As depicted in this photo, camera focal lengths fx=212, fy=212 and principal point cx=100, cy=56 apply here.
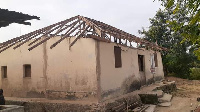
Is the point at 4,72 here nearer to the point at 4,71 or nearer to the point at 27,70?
the point at 4,71

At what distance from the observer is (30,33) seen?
36.3ft

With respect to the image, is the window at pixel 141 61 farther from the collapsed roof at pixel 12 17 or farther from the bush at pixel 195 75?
the bush at pixel 195 75

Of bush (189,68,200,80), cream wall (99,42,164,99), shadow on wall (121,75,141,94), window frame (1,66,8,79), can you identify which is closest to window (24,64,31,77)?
window frame (1,66,8,79)

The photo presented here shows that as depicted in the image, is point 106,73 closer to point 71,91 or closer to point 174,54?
point 71,91

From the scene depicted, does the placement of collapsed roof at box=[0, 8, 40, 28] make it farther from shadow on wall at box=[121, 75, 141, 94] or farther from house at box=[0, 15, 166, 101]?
shadow on wall at box=[121, 75, 141, 94]

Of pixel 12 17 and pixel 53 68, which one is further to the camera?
pixel 53 68

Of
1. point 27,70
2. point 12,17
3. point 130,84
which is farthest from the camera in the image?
point 130,84

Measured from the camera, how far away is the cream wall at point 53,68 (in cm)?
939

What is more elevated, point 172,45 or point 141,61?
point 172,45

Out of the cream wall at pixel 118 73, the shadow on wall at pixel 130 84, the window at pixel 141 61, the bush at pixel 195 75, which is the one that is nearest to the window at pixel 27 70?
the cream wall at pixel 118 73

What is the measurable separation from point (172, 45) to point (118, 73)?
14351 millimetres

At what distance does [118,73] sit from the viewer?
1070 cm

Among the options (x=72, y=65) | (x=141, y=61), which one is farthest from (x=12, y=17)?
(x=141, y=61)

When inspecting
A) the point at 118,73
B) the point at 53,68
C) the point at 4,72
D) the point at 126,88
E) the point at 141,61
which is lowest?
the point at 126,88
